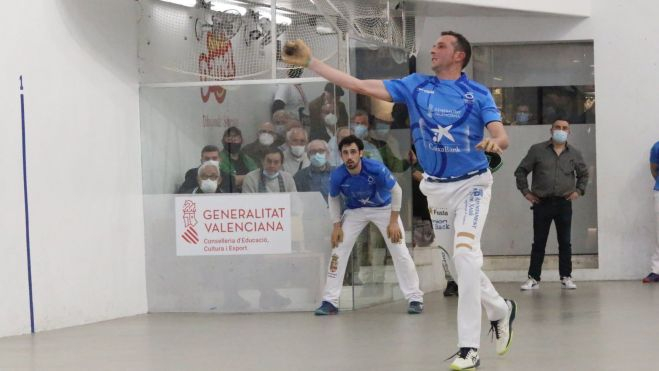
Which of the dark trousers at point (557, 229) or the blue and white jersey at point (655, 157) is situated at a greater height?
the blue and white jersey at point (655, 157)

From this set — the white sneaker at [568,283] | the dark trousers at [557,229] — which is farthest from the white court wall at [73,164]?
the white sneaker at [568,283]

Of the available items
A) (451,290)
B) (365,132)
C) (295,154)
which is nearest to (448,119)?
(295,154)

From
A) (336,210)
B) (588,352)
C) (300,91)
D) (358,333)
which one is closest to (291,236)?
(336,210)

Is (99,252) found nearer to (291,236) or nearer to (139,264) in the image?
(139,264)

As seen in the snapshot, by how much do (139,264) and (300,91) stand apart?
8.04 ft

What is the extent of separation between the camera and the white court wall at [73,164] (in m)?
11.7

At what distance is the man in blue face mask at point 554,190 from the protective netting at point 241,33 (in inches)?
124

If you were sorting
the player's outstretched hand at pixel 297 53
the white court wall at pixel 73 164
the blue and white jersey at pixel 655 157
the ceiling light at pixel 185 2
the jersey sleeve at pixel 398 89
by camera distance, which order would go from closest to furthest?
the player's outstretched hand at pixel 297 53
the jersey sleeve at pixel 398 89
the white court wall at pixel 73 164
the ceiling light at pixel 185 2
the blue and white jersey at pixel 655 157

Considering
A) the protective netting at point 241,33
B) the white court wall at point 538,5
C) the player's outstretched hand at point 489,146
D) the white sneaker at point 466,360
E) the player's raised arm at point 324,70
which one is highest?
the white court wall at point 538,5

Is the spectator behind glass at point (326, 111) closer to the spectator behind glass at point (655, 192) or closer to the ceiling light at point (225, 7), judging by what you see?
the ceiling light at point (225, 7)

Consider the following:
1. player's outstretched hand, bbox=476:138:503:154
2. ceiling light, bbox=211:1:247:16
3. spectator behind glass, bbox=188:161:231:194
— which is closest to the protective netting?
ceiling light, bbox=211:1:247:16

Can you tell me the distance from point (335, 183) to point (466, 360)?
469 cm

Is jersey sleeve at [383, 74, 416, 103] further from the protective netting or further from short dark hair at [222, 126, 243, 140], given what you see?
short dark hair at [222, 126, 243, 140]

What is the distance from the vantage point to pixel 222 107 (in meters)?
13.7
